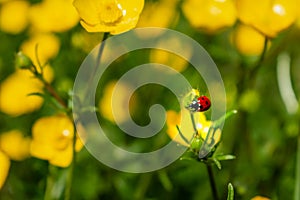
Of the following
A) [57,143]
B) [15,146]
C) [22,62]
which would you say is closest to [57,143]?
[57,143]

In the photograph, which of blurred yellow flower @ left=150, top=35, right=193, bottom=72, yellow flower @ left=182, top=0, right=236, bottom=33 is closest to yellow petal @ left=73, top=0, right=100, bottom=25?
yellow flower @ left=182, top=0, right=236, bottom=33

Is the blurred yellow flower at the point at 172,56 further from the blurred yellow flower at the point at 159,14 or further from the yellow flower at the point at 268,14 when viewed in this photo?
the yellow flower at the point at 268,14

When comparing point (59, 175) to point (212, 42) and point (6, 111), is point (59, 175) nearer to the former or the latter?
point (6, 111)

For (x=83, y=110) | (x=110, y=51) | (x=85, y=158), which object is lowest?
(x=85, y=158)

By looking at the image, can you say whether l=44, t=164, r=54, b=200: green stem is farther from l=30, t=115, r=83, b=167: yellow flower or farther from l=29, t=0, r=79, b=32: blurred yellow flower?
l=29, t=0, r=79, b=32: blurred yellow flower

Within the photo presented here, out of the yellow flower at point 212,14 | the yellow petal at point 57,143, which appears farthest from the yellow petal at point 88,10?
the yellow flower at point 212,14

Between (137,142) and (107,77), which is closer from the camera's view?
(137,142)

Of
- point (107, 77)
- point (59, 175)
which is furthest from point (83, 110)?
point (107, 77)
